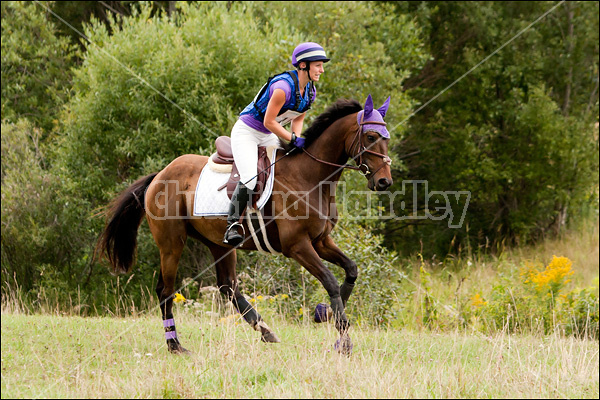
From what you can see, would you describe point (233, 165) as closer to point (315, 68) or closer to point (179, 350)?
point (315, 68)

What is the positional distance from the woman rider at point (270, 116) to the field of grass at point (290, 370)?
141 cm

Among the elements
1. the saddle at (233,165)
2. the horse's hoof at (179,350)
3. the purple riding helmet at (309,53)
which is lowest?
the horse's hoof at (179,350)

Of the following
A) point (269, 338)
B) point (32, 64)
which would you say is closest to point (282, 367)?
point (269, 338)

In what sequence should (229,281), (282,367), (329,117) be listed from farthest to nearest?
(229,281) → (329,117) → (282,367)

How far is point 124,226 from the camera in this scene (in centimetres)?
783

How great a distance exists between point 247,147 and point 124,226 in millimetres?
2472

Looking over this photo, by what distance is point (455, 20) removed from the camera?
2028cm

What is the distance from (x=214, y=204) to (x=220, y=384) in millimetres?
2357

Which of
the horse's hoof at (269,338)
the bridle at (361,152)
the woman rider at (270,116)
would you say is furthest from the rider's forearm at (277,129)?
the horse's hoof at (269,338)

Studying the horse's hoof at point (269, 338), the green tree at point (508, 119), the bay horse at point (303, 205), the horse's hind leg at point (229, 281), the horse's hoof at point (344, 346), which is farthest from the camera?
the green tree at point (508, 119)

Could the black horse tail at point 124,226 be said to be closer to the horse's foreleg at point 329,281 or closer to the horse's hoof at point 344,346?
the horse's foreleg at point 329,281

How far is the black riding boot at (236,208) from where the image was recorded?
20.4 ft

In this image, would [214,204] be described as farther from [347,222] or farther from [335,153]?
[347,222]

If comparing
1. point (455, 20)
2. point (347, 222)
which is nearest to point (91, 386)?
point (347, 222)
